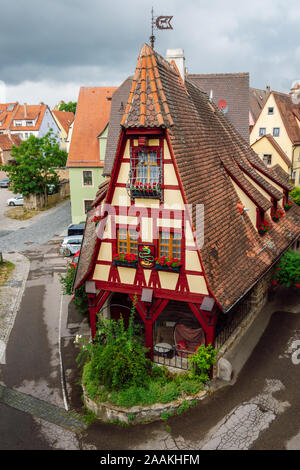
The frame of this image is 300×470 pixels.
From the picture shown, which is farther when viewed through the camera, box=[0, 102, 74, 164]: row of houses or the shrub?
box=[0, 102, 74, 164]: row of houses

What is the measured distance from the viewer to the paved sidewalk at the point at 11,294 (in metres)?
19.1

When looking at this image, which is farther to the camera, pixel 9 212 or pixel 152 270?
pixel 9 212

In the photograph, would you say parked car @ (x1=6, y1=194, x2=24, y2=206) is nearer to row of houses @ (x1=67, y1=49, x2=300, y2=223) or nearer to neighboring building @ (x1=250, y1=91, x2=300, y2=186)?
row of houses @ (x1=67, y1=49, x2=300, y2=223)

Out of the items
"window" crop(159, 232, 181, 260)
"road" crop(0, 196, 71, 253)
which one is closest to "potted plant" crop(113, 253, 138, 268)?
"window" crop(159, 232, 181, 260)

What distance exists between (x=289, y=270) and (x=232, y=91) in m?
16.2

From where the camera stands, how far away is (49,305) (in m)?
22.0

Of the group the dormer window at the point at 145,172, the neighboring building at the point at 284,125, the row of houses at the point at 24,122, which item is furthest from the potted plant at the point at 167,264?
the row of houses at the point at 24,122

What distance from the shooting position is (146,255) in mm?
13469

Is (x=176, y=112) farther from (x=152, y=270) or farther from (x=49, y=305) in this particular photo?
(x=49, y=305)

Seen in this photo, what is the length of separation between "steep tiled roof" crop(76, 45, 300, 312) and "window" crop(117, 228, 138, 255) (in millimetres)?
1549

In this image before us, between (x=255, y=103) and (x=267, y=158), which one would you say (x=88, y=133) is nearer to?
(x=267, y=158)

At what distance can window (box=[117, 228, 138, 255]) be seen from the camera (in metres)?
13.8

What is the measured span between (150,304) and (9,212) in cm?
3551
